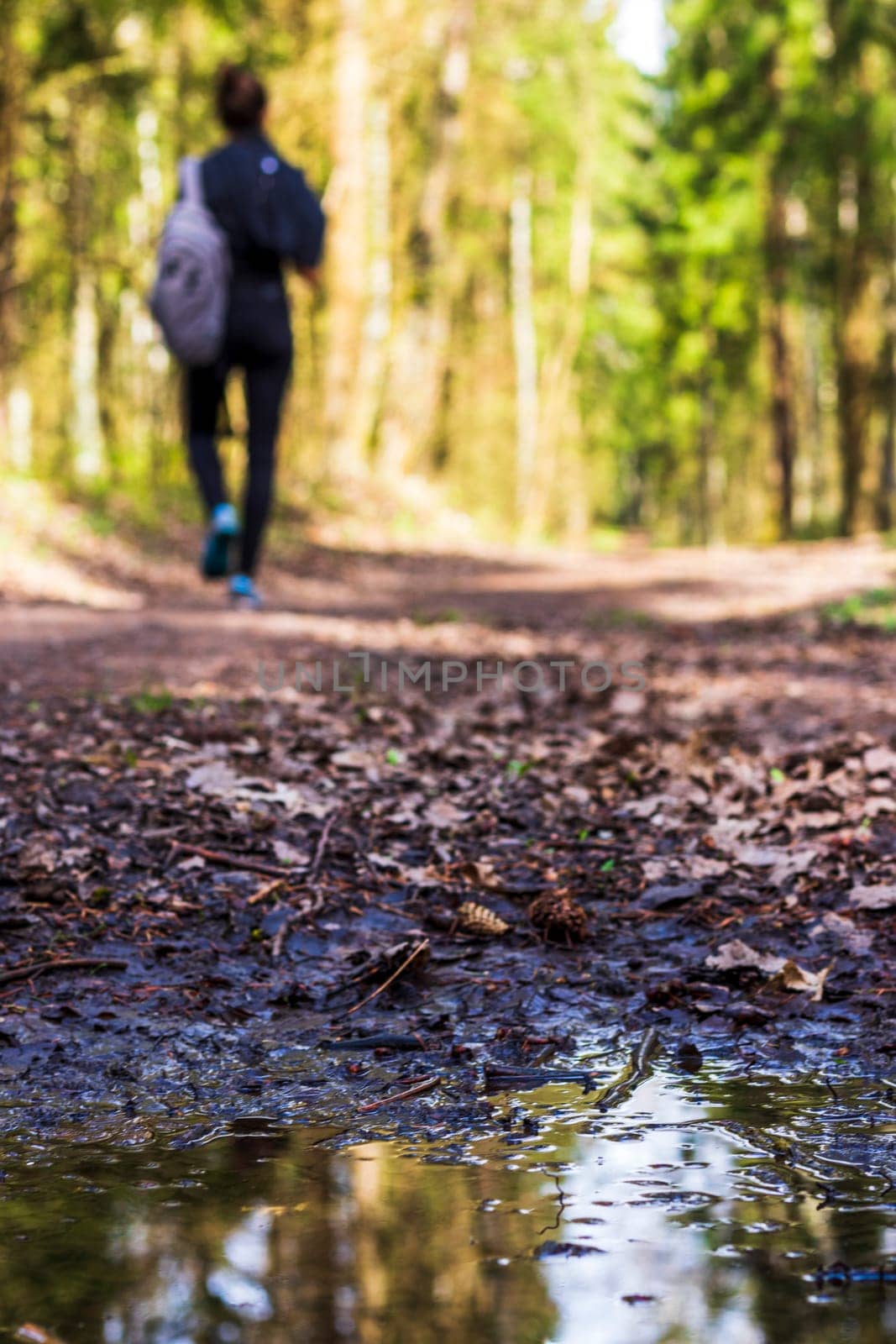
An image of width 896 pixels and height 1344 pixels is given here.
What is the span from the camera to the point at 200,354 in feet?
26.0

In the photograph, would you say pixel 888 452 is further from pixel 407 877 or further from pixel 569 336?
pixel 407 877

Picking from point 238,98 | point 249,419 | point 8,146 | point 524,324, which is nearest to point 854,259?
point 524,324

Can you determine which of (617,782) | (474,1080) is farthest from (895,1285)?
(617,782)

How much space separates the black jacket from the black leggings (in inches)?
21.9

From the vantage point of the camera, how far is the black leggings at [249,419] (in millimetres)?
8273

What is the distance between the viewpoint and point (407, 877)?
12.2 ft

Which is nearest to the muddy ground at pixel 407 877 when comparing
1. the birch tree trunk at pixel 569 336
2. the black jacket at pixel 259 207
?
the black jacket at pixel 259 207

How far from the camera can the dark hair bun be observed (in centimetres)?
803

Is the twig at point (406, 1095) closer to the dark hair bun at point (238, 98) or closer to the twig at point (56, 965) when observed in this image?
the twig at point (56, 965)

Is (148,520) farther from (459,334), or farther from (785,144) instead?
(459,334)

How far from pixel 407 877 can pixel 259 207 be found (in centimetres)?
536

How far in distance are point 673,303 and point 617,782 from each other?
1248 inches

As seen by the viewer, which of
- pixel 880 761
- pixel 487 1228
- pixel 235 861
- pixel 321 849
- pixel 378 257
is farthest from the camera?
pixel 378 257

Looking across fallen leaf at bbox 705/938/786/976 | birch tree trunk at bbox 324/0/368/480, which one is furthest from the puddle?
birch tree trunk at bbox 324/0/368/480
